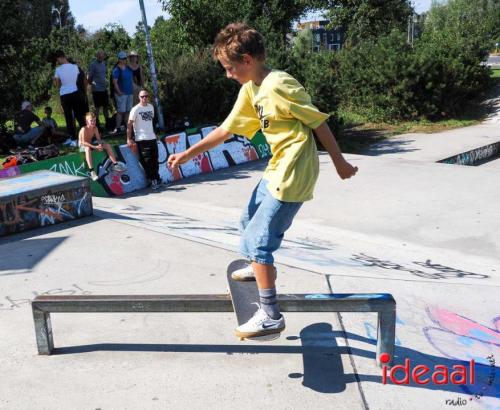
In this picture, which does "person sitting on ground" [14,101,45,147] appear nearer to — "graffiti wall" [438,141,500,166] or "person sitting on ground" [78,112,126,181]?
"person sitting on ground" [78,112,126,181]

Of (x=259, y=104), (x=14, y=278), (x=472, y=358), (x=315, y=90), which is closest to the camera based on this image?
(x=259, y=104)

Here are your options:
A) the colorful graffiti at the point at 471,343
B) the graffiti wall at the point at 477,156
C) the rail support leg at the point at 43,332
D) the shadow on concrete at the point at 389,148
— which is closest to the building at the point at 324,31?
the shadow on concrete at the point at 389,148

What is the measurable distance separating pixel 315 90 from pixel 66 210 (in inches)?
402

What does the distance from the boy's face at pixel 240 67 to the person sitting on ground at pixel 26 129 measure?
931 cm

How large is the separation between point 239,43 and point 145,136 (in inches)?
302

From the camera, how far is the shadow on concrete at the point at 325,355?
2.95m

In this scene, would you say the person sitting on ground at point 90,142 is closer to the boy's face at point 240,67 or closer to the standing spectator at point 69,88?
the standing spectator at point 69,88

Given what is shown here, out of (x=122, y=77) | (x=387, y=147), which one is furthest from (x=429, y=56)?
(x=122, y=77)

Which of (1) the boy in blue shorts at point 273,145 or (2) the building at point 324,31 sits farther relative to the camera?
(2) the building at point 324,31

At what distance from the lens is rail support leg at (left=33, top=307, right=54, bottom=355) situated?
3.30m

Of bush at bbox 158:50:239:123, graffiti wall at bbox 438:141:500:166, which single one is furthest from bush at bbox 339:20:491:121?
bush at bbox 158:50:239:123

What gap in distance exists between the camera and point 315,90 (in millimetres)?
15625

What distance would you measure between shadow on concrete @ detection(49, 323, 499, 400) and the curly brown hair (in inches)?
69.5

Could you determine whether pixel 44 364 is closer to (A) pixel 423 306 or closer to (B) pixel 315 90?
(A) pixel 423 306
